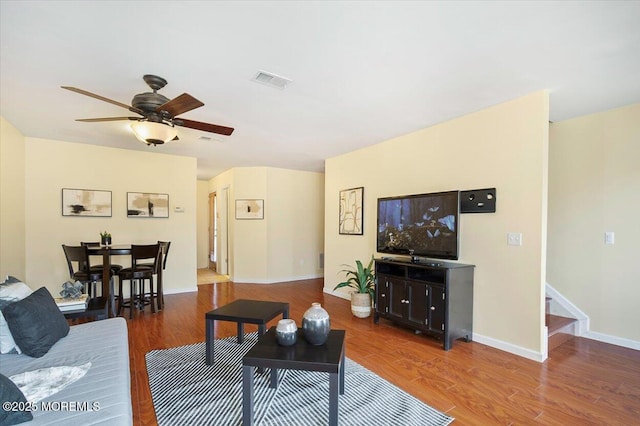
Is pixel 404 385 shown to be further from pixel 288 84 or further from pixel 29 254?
pixel 29 254

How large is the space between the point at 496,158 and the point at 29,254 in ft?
20.3

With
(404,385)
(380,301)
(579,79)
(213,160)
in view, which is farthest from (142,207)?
(579,79)

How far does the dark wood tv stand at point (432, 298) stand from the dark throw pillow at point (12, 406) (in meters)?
3.02

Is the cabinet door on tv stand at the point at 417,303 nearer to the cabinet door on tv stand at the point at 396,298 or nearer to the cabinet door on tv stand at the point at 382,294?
the cabinet door on tv stand at the point at 396,298

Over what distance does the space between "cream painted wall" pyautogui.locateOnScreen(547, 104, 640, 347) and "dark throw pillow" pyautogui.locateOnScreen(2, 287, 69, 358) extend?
488cm

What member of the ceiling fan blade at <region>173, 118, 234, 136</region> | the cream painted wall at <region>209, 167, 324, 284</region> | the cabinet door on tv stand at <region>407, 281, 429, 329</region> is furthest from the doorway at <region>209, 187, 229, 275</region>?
the cabinet door on tv stand at <region>407, 281, 429, 329</region>

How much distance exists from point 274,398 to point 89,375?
1128 mm

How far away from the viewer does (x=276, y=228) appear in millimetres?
6543

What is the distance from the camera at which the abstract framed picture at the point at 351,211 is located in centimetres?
487

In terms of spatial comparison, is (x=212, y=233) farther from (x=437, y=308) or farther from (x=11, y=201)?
(x=437, y=308)

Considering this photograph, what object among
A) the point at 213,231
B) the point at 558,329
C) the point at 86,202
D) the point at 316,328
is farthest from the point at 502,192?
the point at 213,231

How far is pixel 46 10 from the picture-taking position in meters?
1.72

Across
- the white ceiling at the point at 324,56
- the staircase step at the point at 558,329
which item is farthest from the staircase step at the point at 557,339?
the white ceiling at the point at 324,56

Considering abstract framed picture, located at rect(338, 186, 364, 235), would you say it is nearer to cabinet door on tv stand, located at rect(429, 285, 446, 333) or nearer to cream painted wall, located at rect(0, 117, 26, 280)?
cabinet door on tv stand, located at rect(429, 285, 446, 333)
